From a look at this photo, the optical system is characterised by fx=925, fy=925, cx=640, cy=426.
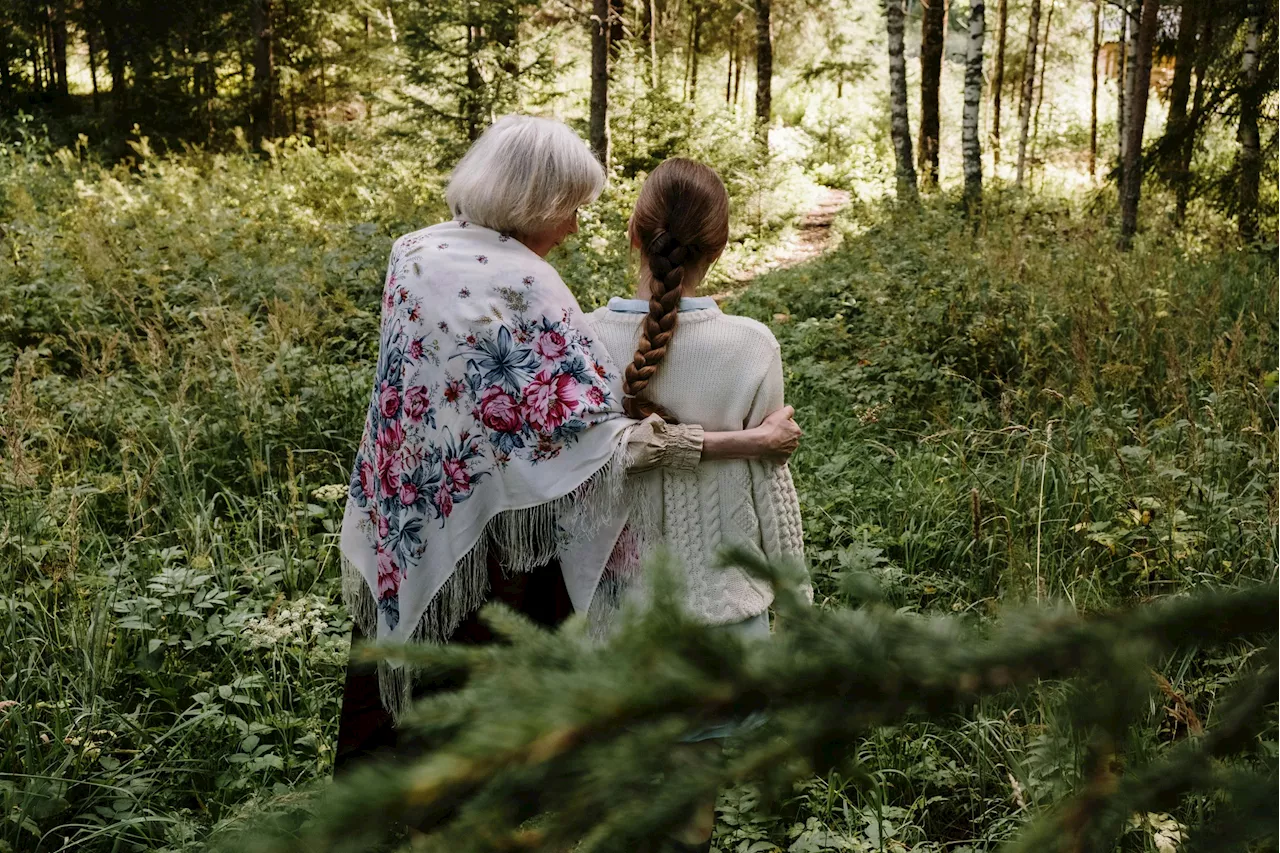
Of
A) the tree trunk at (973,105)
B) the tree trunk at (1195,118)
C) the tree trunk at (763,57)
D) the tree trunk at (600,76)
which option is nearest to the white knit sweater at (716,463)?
the tree trunk at (600,76)

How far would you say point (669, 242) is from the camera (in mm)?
2352

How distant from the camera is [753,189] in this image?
15070 mm

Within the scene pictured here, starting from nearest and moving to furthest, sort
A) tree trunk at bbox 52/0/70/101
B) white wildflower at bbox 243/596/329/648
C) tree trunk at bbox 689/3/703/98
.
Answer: white wildflower at bbox 243/596/329/648
tree trunk at bbox 52/0/70/101
tree trunk at bbox 689/3/703/98

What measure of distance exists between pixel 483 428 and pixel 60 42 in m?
21.7

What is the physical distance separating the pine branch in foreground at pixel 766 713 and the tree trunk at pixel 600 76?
9.36m

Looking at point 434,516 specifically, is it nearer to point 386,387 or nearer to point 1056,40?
point 386,387

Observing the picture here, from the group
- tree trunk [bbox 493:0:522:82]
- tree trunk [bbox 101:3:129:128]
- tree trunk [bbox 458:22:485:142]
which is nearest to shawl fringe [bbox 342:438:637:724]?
tree trunk [bbox 458:22:485:142]

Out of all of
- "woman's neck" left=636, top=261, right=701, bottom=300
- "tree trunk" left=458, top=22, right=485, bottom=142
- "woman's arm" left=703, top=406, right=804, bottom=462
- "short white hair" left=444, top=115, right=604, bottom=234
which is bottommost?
"woman's arm" left=703, top=406, right=804, bottom=462

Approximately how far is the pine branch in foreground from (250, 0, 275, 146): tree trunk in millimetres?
18810

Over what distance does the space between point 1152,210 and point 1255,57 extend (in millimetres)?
2775

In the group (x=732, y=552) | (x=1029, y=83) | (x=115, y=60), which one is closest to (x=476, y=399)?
(x=732, y=552)

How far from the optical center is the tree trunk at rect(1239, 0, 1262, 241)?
8125mm

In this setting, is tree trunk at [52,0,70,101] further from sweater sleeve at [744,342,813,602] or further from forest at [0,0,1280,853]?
sweater sleeve at [744,342,813,602]

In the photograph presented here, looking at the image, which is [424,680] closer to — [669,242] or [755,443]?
[755,443]
